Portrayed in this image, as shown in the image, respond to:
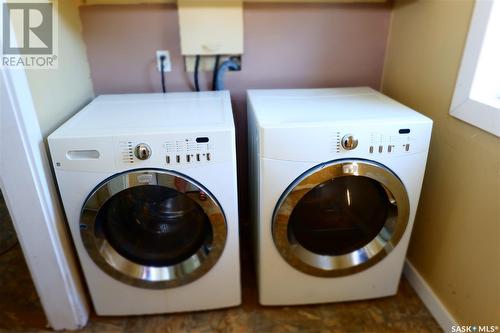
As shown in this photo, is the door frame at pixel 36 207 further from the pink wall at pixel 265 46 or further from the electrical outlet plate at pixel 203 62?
the electrical outlet plate at pixel 203 62

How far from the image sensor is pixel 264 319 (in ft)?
4.70

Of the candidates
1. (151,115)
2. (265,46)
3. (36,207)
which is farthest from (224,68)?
(36,207)

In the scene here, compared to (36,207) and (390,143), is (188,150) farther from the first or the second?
(390,143)

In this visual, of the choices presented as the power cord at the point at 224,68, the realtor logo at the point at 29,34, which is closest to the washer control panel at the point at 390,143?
the power cord at the point at 224,68

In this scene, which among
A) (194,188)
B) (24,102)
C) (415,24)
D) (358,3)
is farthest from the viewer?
(358,3)

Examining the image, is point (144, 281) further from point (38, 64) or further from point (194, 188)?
point (38, 64)

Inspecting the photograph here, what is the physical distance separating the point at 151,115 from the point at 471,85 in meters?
1.09

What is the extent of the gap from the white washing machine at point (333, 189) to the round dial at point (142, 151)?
35 centimetres

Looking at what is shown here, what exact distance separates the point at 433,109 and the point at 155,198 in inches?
43.7

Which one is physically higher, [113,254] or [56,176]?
[56,176]

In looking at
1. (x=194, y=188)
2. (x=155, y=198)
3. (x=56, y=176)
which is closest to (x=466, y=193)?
(x=194, y=188)

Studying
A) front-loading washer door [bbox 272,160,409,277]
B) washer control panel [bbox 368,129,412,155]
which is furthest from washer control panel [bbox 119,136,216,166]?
washer control panel [bbox 368,129,412,155]

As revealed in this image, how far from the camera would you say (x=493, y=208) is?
112 cm

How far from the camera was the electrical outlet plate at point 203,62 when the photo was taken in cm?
163
